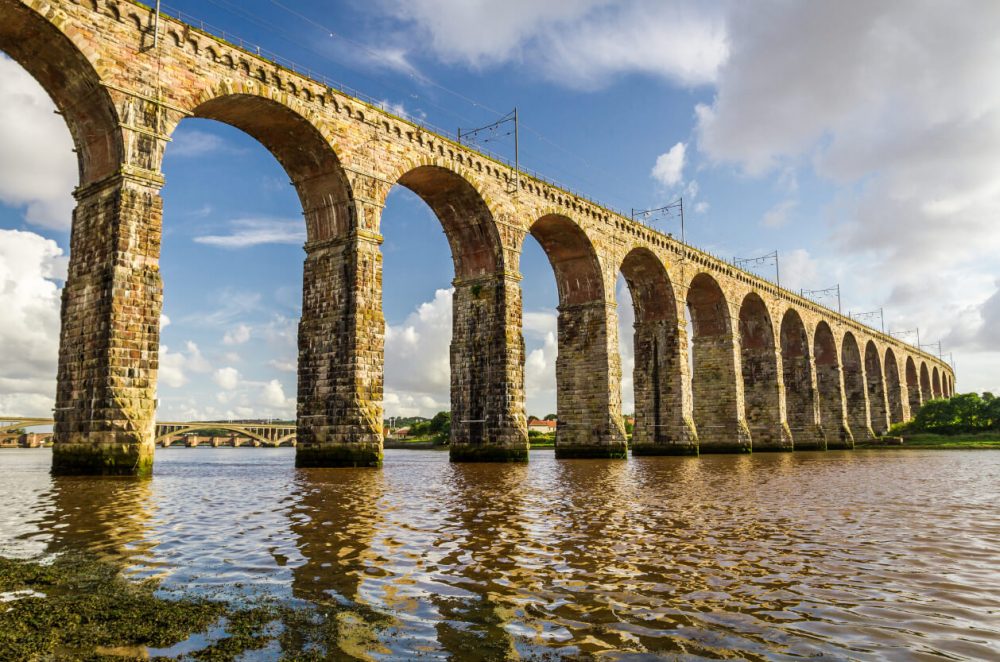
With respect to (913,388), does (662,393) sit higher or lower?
lower

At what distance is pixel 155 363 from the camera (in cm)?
2033

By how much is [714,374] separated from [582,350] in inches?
609

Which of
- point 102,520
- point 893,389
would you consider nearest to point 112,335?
point 102,520

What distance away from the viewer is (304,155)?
88.4 feet

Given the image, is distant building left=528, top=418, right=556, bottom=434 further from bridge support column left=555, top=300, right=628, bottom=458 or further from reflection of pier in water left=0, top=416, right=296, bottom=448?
bridge support column left=555, top=300, right=628, bottom=458

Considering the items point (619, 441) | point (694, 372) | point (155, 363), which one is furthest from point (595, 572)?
point (694, 372)

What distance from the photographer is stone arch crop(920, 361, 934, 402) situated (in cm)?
10279

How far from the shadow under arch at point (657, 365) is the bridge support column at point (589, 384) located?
19.5 feet

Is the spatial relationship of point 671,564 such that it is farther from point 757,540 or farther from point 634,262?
point 634,262

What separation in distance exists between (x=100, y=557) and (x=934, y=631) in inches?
280

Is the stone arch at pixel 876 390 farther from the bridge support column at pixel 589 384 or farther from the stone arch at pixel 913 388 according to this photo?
the bridge support column at pixel 589 384

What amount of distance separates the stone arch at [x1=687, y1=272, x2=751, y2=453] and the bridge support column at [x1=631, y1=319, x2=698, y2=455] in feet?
16.6

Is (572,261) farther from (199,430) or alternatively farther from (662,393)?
(199,430)

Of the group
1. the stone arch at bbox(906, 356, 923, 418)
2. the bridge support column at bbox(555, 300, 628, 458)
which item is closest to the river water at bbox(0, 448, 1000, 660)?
the bridge support column at bbox(555, 300, 628, 458)
